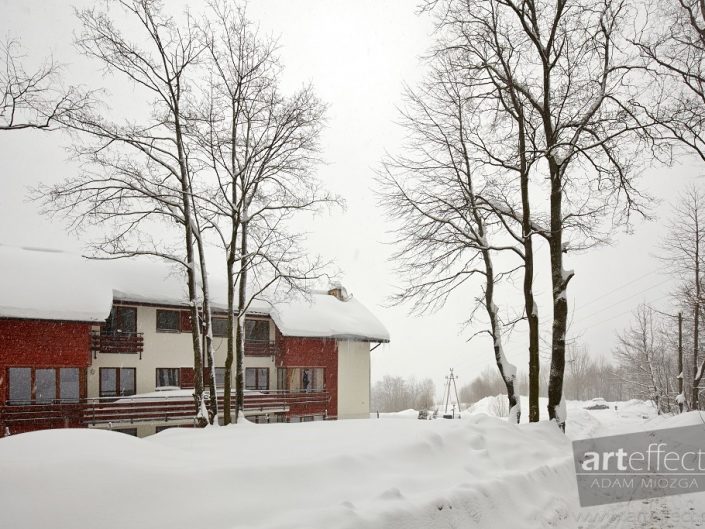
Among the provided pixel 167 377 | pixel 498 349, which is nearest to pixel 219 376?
pixel 167 377

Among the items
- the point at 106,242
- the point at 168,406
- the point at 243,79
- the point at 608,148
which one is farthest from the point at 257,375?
the point at 608,148

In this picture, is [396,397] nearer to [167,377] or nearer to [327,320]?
[327,320]

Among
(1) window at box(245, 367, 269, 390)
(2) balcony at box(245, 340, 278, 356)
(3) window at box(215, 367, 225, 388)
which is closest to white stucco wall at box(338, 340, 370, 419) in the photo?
(2) balcony at box(245, 340, 278, 356)

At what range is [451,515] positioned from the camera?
5.62 meters

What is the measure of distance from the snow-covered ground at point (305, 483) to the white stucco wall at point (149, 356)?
57.0 ft

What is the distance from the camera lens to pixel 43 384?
22.6m

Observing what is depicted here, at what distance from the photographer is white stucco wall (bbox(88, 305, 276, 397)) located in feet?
77.6

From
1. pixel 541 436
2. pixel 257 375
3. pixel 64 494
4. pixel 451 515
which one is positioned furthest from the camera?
pixel 257 375

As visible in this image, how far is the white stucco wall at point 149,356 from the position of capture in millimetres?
23641

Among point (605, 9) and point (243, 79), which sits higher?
point (243, 79)

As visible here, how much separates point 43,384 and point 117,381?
318 cm

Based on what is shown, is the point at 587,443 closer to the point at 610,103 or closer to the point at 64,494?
the point at 610,103

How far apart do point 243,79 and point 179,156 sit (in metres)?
3.59

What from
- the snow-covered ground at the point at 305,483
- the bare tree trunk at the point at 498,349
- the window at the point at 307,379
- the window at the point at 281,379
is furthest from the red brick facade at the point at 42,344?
the bare tree trunk at the point at 498,349
